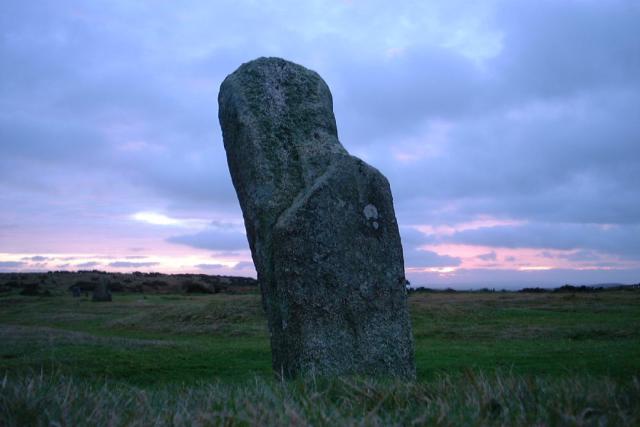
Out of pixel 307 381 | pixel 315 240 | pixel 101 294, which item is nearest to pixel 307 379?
pixel 307 381

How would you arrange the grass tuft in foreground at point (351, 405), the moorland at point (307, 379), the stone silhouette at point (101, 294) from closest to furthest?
the grass tuft in foreground at point (351, 405)
the moorland at point (307, 379)
the stone silhouette at point (101, 294)

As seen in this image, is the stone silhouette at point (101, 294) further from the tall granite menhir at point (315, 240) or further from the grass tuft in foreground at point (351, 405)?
the grass tuft in foreground at point (351, 405)

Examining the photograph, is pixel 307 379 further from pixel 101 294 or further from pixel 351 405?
pixel 101 294

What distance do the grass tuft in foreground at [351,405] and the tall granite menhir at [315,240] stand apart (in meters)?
3.48

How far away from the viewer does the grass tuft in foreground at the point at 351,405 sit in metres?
3.84

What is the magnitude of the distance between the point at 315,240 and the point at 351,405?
441 centimetres

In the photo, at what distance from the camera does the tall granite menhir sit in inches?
344

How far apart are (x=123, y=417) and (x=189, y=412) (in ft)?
1.42

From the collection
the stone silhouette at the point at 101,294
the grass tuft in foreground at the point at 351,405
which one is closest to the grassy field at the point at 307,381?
the grass tuft in foreground at the point at 351,405

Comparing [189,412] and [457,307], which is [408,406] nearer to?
[189,412]

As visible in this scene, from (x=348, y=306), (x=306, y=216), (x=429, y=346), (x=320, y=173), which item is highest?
(x=320, y=173)

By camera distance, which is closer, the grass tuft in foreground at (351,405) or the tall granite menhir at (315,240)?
the grass tuft in foreground at (351,405)

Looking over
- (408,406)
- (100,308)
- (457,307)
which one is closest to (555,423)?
(408,406)

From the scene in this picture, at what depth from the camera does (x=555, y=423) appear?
3.69 m
